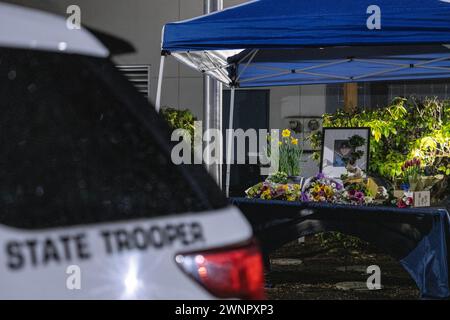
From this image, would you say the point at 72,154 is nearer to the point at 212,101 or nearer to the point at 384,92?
the point at 212,101

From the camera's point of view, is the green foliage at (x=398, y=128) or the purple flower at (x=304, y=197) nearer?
the purple flower at (x=304, y=197)

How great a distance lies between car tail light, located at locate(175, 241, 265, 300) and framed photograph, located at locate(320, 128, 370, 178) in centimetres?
613

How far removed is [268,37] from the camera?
693cm

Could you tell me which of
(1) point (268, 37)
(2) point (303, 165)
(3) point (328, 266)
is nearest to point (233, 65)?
(3) point (328, 266)

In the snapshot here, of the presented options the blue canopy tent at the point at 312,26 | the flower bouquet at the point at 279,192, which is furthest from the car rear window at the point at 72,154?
the flower bouquet at the point at 279,192

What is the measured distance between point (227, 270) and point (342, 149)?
21.6 feet

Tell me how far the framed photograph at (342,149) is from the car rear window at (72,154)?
6.25 m

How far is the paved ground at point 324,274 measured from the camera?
804cm

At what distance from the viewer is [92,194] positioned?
2070 millimetres

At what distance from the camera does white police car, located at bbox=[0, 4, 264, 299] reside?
6.54 feet

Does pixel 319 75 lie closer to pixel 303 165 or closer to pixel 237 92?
pixel 303 165

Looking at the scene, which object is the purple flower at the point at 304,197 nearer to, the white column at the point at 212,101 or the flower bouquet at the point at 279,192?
the flower bouquet at the point at 279,192
